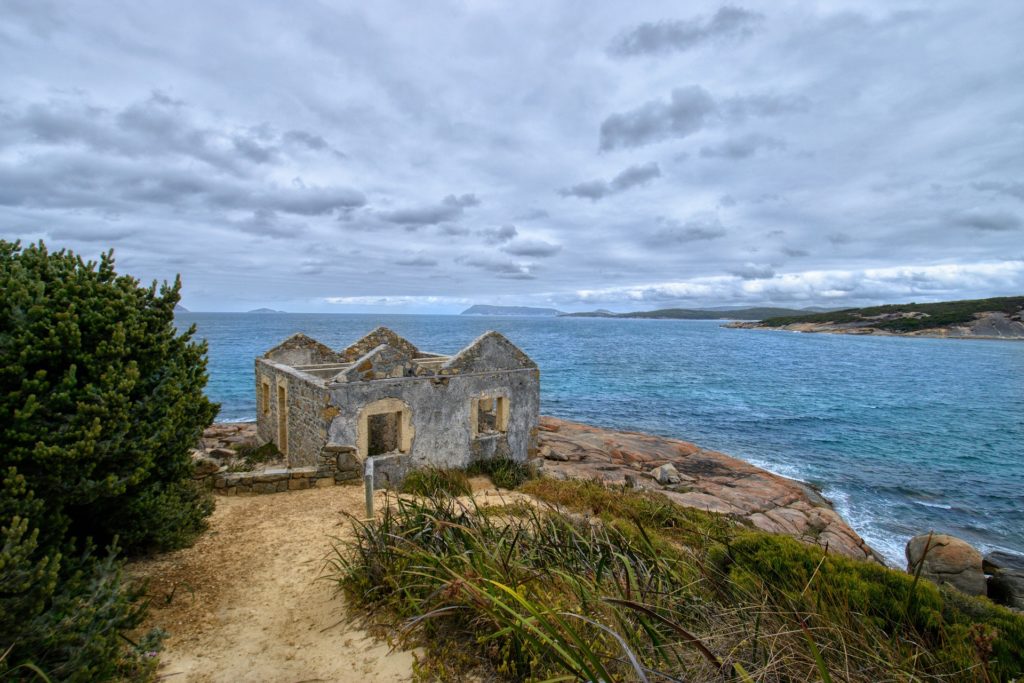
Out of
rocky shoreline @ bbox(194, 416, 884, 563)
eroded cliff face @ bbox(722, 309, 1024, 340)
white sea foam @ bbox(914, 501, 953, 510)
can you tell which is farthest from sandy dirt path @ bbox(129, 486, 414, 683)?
eroded cliff face @ bbox(722, 309, 1024, 340)

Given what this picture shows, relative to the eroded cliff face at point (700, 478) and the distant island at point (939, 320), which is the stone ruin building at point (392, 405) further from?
the distant island at point (939, 320)

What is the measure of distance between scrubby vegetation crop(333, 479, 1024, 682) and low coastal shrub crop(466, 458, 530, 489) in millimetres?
6674

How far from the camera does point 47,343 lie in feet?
17.1

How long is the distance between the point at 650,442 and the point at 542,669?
22651mm

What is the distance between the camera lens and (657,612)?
391 centimetres

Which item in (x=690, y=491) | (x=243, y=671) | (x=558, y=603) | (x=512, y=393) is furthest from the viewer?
(x=690, y=491)

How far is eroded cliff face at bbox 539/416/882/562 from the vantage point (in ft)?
49.8

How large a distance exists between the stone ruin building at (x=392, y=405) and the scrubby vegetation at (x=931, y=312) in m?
136

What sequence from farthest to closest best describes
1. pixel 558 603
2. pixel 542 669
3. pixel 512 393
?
1. pixel 512 393
2. pixel 558 603
3. pixel 542 669

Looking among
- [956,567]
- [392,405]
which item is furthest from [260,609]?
[956,567]

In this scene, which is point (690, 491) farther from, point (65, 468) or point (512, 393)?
point (65, 468)

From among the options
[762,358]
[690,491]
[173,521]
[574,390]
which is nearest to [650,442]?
[690,491]

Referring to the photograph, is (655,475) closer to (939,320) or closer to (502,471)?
(502,471)

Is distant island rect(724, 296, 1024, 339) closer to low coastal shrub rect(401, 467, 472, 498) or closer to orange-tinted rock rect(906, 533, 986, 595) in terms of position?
orange-tinted rock rect(906, 533, 986, 595)
